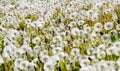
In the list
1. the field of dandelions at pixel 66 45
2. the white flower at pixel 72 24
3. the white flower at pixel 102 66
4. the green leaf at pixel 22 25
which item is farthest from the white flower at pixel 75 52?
the green leaf at pixel 22 25

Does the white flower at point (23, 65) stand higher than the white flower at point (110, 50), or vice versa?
the white flower at point (110, 50)

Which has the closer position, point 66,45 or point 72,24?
point 66,45

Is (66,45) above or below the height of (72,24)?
below

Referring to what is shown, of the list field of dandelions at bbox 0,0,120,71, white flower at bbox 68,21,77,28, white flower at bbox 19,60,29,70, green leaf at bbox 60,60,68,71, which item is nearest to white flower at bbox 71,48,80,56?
field of dandelions at bbox 0,0,120,71

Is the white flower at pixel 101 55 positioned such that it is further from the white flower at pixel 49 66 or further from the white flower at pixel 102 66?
the white flower at pixel 102 66

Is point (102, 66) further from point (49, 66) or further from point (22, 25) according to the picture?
point (22, 25)

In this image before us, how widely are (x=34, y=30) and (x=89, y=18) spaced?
4.29 ft

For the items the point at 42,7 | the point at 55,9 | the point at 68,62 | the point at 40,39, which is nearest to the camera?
the point at 68,62

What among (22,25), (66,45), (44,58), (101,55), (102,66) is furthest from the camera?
(22,25)

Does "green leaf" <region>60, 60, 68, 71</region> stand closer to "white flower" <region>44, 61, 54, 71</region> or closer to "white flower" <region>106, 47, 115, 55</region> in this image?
"white flower" <region>44, 61, 54, 71</region>

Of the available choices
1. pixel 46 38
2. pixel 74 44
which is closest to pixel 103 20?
pixel 46 38

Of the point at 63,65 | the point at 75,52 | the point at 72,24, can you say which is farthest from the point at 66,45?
the point at 72,24

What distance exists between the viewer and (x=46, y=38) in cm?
784

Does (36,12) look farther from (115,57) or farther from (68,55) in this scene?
(115,57)
